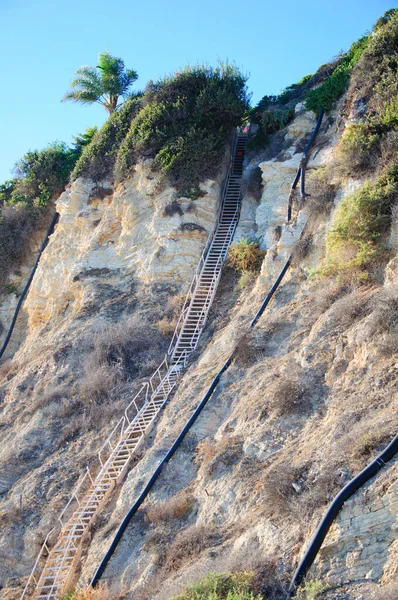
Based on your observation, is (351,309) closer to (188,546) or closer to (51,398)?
(188,546)

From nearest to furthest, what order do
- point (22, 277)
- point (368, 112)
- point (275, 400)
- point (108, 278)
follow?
point (275, 400)
point (368, 112)
point (108, 278)
point (22, 277)

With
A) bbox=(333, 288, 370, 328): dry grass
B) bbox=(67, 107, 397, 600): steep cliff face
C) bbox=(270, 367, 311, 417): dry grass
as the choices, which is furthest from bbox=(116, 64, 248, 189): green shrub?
bbox=(270, 367, 311, 417): dry grass

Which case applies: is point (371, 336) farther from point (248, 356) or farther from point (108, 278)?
point (108, 278)

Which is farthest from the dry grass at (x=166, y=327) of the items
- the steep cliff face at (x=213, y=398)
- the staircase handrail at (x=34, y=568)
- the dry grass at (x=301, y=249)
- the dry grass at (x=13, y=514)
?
the staircase handrail at (x=34, y=568)

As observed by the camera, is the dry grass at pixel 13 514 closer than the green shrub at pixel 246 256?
Yes

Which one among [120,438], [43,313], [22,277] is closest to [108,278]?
[43,313]

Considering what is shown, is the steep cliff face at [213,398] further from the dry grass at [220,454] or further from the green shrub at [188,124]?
the green shrub at [188,124]

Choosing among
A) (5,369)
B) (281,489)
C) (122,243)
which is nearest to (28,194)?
(122,243)
